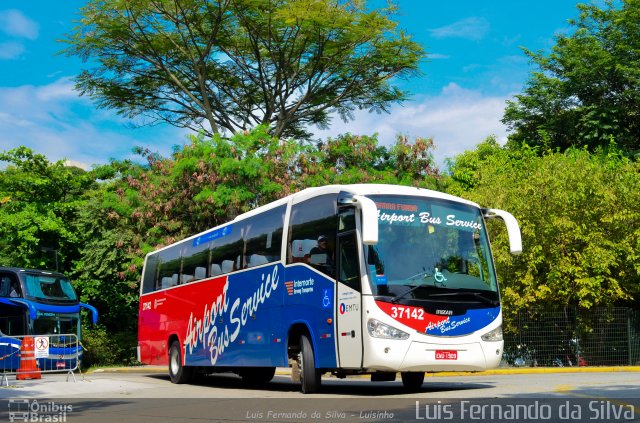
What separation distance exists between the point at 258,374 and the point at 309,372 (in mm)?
6085

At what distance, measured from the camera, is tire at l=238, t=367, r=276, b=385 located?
20.5 metres

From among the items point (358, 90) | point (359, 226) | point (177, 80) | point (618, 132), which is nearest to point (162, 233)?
point (177, 80)

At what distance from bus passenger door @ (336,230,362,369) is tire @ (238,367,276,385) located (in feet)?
21.4

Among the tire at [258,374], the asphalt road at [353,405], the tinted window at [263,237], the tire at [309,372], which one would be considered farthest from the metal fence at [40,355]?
the tire at [309,372]

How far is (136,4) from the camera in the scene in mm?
35688

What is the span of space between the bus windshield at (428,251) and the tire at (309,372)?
2209 mm

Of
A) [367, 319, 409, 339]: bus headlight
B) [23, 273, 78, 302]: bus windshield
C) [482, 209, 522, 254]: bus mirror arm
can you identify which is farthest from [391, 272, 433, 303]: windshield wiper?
[23, 273, 78, 302]: bus windshield

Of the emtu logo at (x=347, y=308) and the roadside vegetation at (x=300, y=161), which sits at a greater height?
the roadside vegetation at (x=300, y=161)

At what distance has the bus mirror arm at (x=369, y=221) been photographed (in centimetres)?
1284

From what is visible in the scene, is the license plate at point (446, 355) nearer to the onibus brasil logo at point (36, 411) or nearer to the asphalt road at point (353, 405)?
the asphalt road at point (353, 405)

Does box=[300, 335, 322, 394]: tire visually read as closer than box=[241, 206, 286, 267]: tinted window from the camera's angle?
Yes

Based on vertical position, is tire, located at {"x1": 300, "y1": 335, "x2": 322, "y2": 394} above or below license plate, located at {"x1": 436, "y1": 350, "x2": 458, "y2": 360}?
below

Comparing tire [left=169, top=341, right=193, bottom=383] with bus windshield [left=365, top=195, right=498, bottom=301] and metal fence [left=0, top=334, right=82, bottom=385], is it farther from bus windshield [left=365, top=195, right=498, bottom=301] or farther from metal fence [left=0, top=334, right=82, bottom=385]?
bus windshield [left=365, top=195, right=498, bottom=301]

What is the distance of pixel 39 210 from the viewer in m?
42.5
